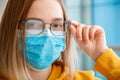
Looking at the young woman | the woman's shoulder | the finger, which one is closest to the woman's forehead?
the young woman

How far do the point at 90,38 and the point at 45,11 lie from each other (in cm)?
28

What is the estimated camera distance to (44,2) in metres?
1.16

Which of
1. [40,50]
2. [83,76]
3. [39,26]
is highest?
[39,26]

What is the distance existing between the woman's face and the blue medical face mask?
0.23 feet

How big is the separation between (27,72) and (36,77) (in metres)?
0.06

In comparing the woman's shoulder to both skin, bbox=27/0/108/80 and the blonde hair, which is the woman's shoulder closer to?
skin, bbox=27/0/108/80

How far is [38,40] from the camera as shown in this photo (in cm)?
114

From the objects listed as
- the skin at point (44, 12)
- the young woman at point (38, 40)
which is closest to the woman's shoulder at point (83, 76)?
the young woman at point (38, 40)

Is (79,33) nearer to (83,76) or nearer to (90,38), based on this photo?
(90,38)

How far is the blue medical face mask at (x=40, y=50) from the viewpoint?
3.74 ft

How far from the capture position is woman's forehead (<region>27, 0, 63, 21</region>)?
1.13 meters

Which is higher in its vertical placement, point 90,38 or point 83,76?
point 90,38

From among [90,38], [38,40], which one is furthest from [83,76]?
[38,40]

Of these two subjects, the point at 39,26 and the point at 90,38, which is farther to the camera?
the point at 90,38
